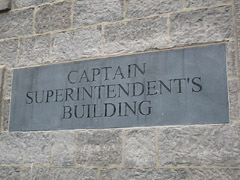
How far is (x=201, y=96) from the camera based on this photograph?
287cm

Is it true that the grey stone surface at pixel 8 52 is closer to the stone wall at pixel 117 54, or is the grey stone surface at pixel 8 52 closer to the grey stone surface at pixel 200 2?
the stone wall at pixel 117 54

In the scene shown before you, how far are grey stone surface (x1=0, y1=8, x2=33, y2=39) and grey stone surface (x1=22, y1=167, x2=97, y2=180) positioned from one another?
1.42m

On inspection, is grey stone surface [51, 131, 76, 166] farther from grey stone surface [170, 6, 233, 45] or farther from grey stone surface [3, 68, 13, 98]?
grey stone surface [170, 6, 233, 45]

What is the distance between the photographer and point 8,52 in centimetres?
379

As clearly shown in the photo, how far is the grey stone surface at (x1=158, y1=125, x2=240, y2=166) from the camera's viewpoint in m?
2.69

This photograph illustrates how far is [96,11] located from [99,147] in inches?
50.9

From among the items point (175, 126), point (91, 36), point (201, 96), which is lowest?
point (175, 126)

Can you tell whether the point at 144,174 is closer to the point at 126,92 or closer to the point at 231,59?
the point at 126,92

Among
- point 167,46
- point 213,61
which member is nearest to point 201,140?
point 213,61

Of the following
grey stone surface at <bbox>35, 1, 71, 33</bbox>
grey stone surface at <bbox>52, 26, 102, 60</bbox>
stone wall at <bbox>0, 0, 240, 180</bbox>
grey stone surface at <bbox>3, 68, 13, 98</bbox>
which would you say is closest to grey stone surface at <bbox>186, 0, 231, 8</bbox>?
stone wall at <bbox>0, 0, 240, 180</bbox>

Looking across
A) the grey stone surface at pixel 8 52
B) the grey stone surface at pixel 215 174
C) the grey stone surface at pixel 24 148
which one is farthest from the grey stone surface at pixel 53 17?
the grey stone surface at pixel 215 174

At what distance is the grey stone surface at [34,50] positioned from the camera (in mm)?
3600

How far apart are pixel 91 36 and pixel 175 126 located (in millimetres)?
1189

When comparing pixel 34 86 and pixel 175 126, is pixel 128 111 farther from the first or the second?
pixel 34 86
